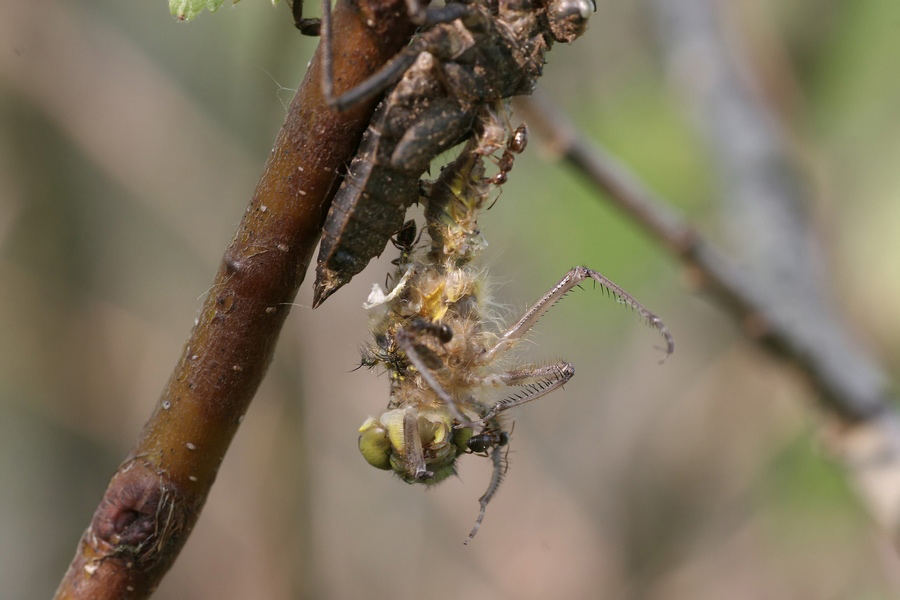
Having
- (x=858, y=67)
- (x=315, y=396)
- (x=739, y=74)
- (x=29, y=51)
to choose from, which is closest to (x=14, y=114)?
(x=29, y=51)

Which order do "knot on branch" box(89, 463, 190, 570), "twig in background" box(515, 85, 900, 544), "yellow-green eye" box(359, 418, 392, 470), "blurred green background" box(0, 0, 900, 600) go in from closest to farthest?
"knot on branch" box(89, 463, 190, 570)
"yellow-green eye" box(359, 418, 392, 470)
"twig in background" box(515, 85, 900, 544)
"blurred green background" box(0, 0, 900, 600)

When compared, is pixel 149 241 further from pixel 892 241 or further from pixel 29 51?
pixel 892 241

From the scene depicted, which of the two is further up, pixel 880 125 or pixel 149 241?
pixel 880 125

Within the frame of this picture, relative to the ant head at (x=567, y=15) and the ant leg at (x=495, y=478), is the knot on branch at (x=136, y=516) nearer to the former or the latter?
the ant leg at (x=495, y=478)

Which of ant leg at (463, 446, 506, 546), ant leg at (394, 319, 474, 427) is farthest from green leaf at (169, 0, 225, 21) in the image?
ant leg at (463, 446, 506, 546)

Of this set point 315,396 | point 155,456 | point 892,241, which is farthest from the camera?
point 315,396

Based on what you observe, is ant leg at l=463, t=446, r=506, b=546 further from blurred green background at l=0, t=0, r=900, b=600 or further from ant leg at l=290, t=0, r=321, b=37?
blurred green background at l=0, t=0, r=900, b=600
